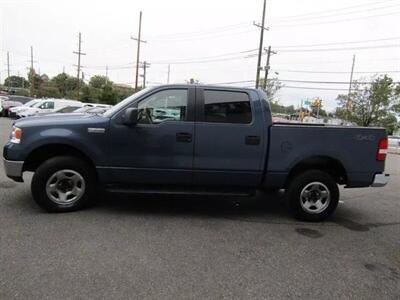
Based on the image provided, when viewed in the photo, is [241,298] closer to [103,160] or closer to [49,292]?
[49,292]

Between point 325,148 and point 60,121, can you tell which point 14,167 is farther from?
point 325,148

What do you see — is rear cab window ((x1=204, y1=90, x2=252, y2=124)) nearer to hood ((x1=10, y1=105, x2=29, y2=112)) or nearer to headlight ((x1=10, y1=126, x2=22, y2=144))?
headlight ((x1=10, y1=126, x2=22, y2=144))

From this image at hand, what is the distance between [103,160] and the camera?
534 centimetres

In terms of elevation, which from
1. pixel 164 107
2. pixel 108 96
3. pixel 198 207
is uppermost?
pixel 108 96

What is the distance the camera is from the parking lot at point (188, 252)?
345 cm

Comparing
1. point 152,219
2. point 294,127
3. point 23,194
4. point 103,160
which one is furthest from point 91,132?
point 294,127

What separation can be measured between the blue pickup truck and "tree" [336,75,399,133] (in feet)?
136

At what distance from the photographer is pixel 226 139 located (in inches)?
214

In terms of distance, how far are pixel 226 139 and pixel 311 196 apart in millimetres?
1585

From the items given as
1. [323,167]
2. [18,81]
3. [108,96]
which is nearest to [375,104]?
[108,96]

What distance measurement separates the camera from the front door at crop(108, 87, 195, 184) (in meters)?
5.32

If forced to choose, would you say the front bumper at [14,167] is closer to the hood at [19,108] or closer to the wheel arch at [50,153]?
the wheel arch at [50,153]

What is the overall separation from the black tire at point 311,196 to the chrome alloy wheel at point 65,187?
3025 millimetres

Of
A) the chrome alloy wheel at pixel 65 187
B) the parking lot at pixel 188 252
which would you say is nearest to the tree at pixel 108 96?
the parking lot at pixel 188 252
